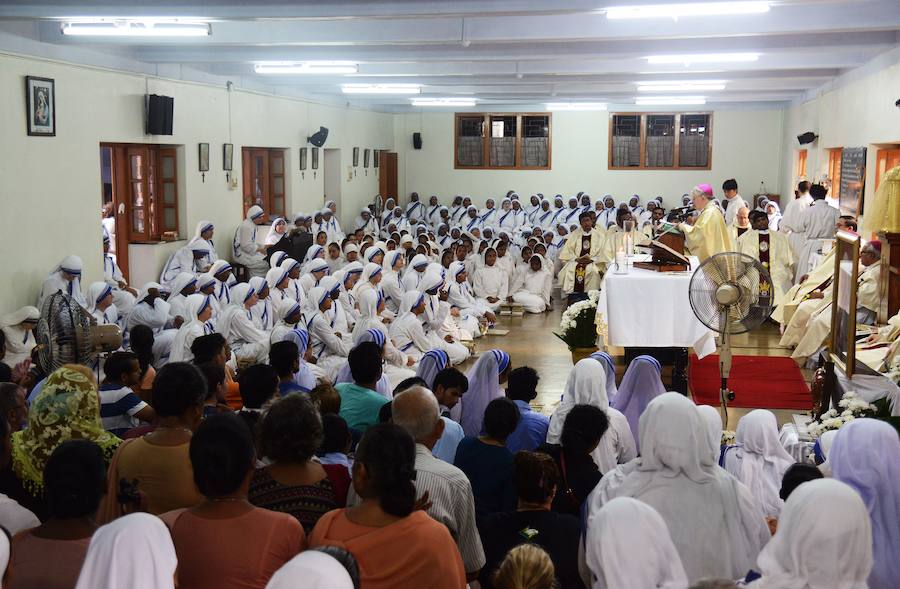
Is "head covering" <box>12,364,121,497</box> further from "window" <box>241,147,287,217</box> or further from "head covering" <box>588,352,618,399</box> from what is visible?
"window" <box>241,147,287,217</box>

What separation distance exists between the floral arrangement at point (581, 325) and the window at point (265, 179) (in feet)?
28.9

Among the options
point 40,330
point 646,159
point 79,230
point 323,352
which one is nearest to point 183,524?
point 40,330

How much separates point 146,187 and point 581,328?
7.08m

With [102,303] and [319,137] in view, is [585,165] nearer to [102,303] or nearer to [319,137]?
[319,137]

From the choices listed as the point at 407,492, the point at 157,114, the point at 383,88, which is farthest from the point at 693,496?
the point at 383,88

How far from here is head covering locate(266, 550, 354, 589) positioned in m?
2.39

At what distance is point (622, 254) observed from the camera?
10922 mm

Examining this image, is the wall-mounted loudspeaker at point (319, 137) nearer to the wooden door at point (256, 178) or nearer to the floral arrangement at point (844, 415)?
the wooden door at point (256, 178)

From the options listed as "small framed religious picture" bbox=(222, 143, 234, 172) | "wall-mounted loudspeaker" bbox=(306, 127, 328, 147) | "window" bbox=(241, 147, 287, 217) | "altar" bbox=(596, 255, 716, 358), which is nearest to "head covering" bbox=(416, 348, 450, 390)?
"altar" bbox=(596, 255, 716, 358)

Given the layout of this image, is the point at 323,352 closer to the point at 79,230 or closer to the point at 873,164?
the point at 79,230

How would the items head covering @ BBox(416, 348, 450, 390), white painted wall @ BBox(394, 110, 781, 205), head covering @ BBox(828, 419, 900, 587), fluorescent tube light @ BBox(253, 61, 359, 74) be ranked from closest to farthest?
head covering @ BBox(828, 419, 900, 587)
head covering @ BBox(416, 348, 450, 390)
fluorescent tube light @ BBox(253, 61, 359, 74)
white painted wall @ BBox(394, 110, 781, 205)

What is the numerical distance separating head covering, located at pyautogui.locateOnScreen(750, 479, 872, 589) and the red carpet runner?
659 cm

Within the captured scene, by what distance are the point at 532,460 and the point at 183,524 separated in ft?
4.25

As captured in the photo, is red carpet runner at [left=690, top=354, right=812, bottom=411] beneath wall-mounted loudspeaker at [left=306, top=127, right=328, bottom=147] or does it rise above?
beneath
